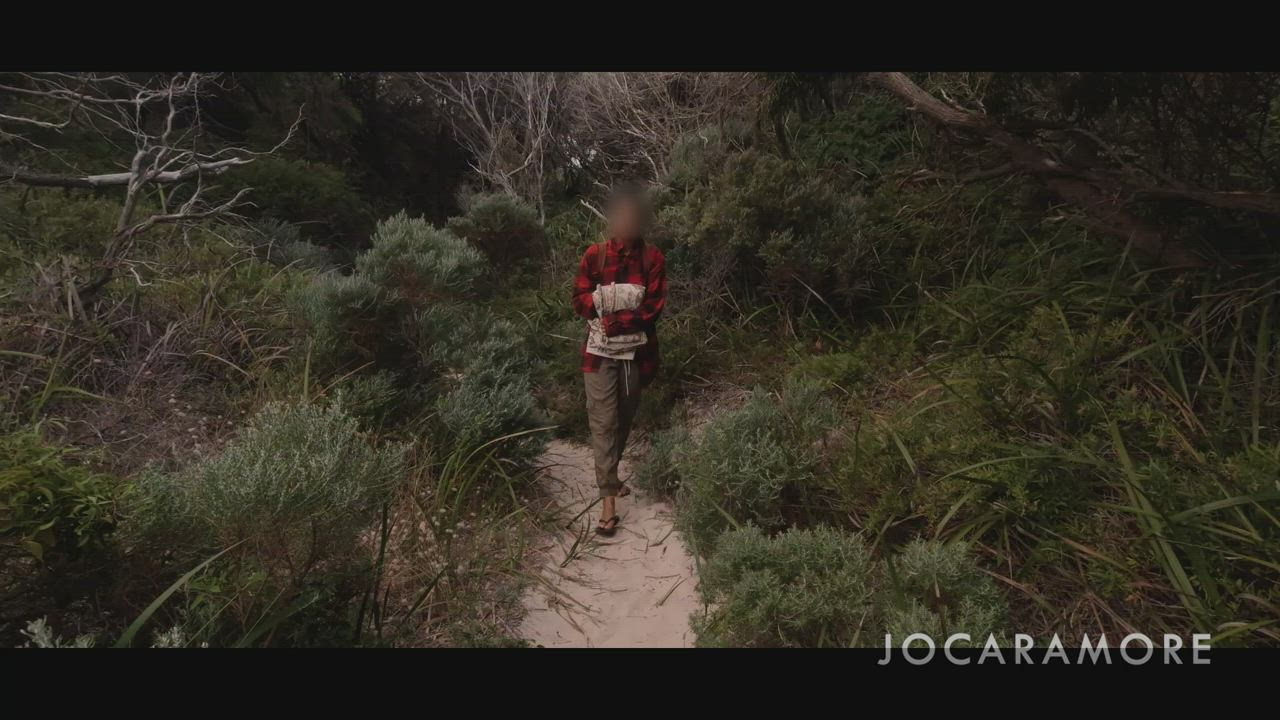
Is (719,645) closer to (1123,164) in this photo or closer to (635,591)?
(635,591)

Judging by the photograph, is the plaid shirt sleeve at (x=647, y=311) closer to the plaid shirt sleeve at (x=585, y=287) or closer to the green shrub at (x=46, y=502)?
the plaid shirt sleeve at (x=585, y=287)

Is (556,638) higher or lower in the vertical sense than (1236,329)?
lower

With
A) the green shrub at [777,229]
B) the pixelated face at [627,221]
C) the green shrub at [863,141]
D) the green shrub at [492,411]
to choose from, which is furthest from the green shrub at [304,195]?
the green shrub at [863,141]

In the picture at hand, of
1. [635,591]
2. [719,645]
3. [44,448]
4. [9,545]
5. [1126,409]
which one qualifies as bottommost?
[635,591]

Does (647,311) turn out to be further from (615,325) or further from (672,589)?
(672,589)

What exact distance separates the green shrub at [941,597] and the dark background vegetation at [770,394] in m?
0.02

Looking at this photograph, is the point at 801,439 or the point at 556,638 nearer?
the point at 556,638

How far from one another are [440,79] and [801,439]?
37.3 ft

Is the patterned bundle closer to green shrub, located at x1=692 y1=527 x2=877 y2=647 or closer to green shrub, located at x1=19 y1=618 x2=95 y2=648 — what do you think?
green shrub, located at x1=692 y1=527 x2=877 y2=647

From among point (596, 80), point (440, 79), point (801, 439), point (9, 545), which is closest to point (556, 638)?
point (801, 439)

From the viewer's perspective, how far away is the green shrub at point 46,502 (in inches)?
82.8

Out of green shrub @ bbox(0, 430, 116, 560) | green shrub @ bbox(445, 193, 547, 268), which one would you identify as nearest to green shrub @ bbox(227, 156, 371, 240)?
green shrub @ bbox(445, 193, 547, 268)

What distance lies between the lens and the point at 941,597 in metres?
2.71

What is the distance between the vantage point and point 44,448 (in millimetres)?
2416
